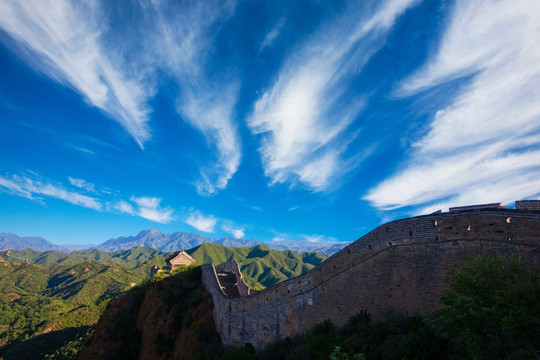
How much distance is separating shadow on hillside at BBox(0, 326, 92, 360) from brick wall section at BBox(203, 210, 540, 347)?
68259mm

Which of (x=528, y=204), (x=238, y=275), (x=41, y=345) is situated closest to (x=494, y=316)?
(x=528, y=204)

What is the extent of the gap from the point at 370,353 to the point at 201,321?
60.7 feet

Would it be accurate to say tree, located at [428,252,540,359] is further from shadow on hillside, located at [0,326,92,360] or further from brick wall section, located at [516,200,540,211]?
shadow on hillside, located at [0,326,92,360]

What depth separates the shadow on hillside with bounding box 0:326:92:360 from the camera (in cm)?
5801

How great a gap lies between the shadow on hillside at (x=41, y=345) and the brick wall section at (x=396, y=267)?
224 ft

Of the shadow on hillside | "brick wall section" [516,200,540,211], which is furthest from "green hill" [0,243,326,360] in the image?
"brick wall section" [516,200,540,211]

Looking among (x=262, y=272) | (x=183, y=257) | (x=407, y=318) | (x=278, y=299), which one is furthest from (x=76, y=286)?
(x=407, y=318)

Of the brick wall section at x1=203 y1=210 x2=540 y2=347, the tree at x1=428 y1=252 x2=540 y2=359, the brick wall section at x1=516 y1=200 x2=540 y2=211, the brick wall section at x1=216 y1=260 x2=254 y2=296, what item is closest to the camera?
the tree at x1=428 y1=252 x2=540 y2=359

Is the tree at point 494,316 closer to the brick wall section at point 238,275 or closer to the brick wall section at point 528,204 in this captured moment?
the brick wall section at point 528,204

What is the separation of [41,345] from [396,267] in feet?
284

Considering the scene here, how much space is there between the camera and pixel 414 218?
11.8 meters

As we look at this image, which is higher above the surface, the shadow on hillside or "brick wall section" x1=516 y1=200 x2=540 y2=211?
"brick wall section" x1=516 y1=200 x2=540 y2=211

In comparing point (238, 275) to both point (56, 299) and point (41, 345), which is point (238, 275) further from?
point (56, 299)

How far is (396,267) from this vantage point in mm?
11695
